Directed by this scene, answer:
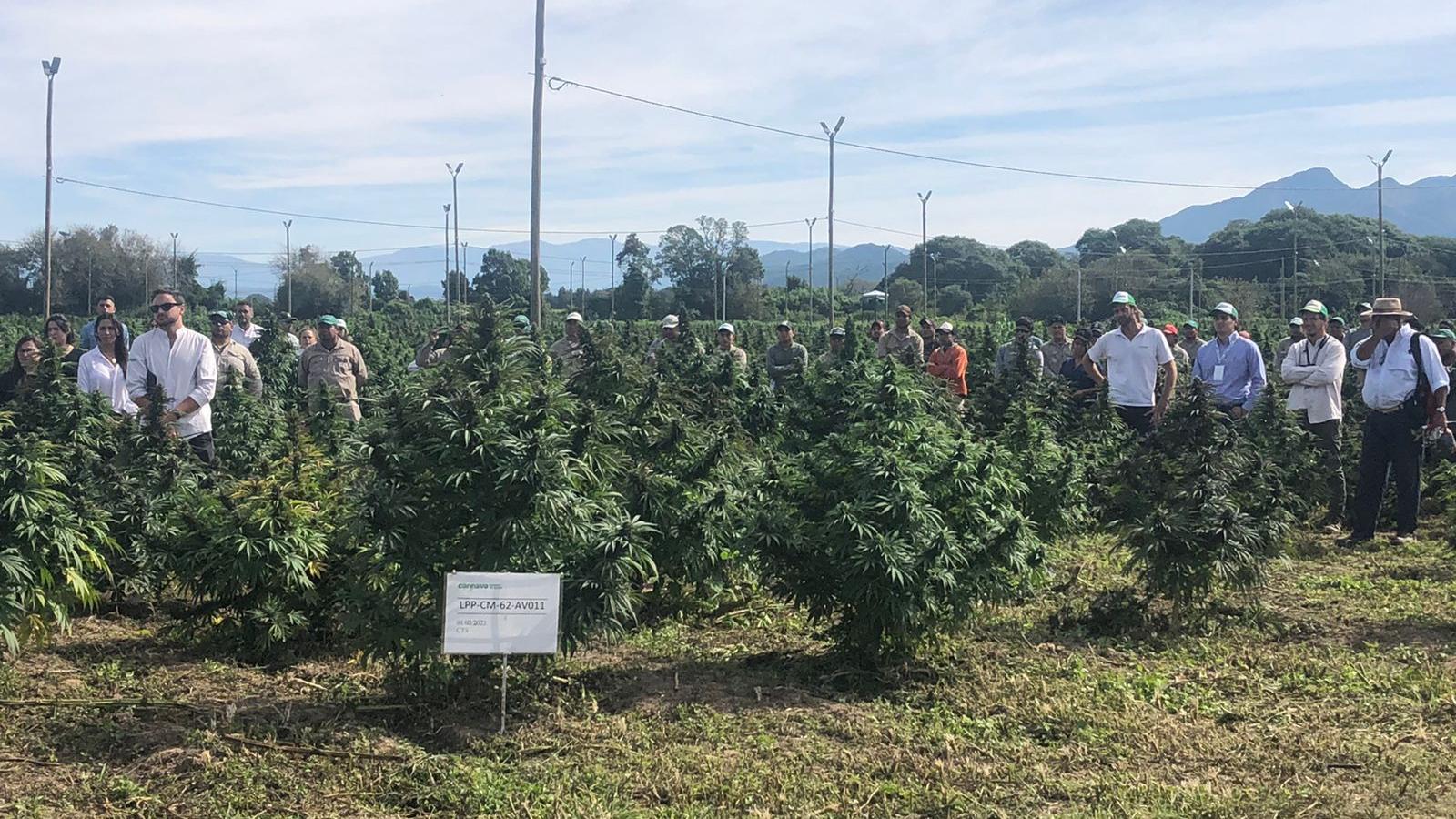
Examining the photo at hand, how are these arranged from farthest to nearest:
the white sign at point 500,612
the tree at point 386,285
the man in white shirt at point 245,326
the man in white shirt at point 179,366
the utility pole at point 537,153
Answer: the tree at point 386,285 → the utility pole at point 537,153 → the man in white shirt at point 245,326 → the man in white shirt at point 179,366 → the white sign at point 500,612

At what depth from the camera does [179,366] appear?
329 inches

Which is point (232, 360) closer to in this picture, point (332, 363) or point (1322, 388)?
point (332, 363)

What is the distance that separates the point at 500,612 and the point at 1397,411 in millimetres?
7151

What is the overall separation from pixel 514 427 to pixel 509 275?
195 ft

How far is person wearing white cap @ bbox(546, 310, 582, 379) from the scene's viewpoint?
24.8 feet

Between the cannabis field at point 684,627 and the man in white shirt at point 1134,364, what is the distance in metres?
2.63

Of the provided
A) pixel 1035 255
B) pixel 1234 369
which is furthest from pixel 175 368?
pixel 1035 255

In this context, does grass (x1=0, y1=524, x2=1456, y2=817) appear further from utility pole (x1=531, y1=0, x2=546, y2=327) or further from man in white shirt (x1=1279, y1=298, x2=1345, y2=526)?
utility pole (x1=531, y1=0, x2=546, y2=327)

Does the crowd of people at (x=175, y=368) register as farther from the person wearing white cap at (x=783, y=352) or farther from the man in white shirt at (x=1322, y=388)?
the man in white shirt at (x=1322, y=388)

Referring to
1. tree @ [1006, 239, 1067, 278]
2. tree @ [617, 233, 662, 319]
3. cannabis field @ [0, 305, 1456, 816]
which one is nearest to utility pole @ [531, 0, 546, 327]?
cannabis field @ [0, 305, 1456, 816]

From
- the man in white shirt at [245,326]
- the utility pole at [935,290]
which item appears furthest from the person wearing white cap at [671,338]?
the utility pole at [935,290]

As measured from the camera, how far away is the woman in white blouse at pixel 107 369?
9.09 meters

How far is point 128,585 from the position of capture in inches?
270

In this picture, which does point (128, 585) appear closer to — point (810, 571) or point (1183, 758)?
point (810, 571)
